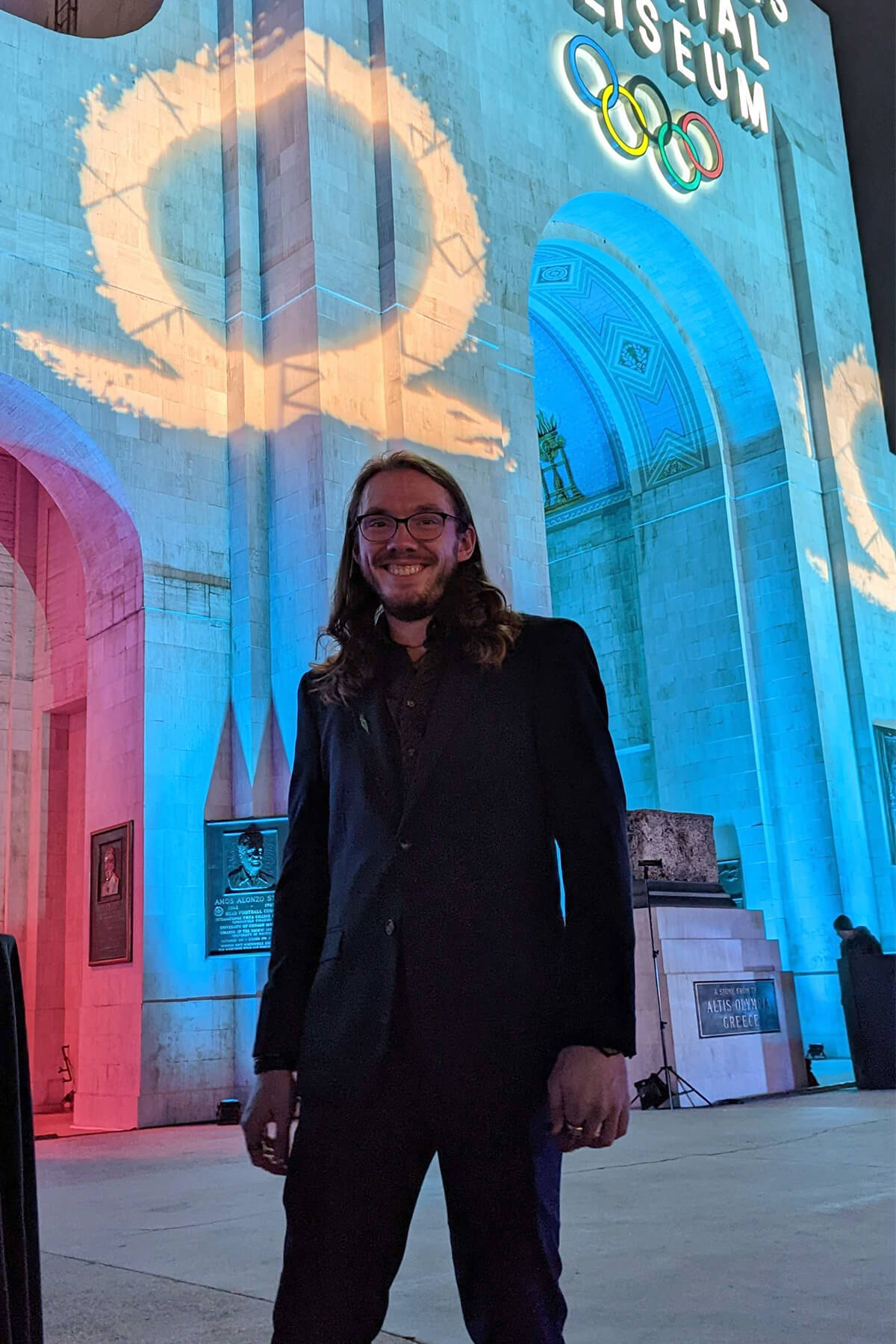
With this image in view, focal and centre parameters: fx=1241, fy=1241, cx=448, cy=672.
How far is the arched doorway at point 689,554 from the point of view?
16.9 metres

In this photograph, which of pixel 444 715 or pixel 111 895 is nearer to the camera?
pixel 444 715

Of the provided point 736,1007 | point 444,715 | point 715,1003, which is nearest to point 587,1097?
point 444,715

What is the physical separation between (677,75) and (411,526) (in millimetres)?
18228

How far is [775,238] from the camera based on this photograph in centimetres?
1934


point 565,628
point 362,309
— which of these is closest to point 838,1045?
point 362,309

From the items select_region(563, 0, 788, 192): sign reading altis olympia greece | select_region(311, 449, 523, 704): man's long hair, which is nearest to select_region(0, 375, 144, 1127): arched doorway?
select_region(563, 0, 788, 192): sign reading altis olympia greece

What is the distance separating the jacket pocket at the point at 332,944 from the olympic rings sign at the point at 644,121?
55.0 feet

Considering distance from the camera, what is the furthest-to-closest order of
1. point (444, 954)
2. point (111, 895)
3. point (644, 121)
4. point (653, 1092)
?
point (644, 121), point (111, 895), point (653, 1092), point (444, 954)

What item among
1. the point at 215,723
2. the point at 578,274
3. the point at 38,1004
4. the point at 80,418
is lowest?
the point at 38,1004

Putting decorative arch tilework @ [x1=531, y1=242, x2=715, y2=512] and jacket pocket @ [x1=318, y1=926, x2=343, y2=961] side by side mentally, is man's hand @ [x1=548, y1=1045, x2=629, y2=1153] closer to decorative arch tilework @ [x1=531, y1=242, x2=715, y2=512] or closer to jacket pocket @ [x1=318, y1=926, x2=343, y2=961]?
jacket pocket @ [x1=318, y1=926, x2=343, y2=961]

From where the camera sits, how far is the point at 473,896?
77.8 inches

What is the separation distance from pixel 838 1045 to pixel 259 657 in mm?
9349

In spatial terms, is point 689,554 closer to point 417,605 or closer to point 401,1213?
point 417,605

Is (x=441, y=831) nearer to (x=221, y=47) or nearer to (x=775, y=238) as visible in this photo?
(x=221, y=47)
